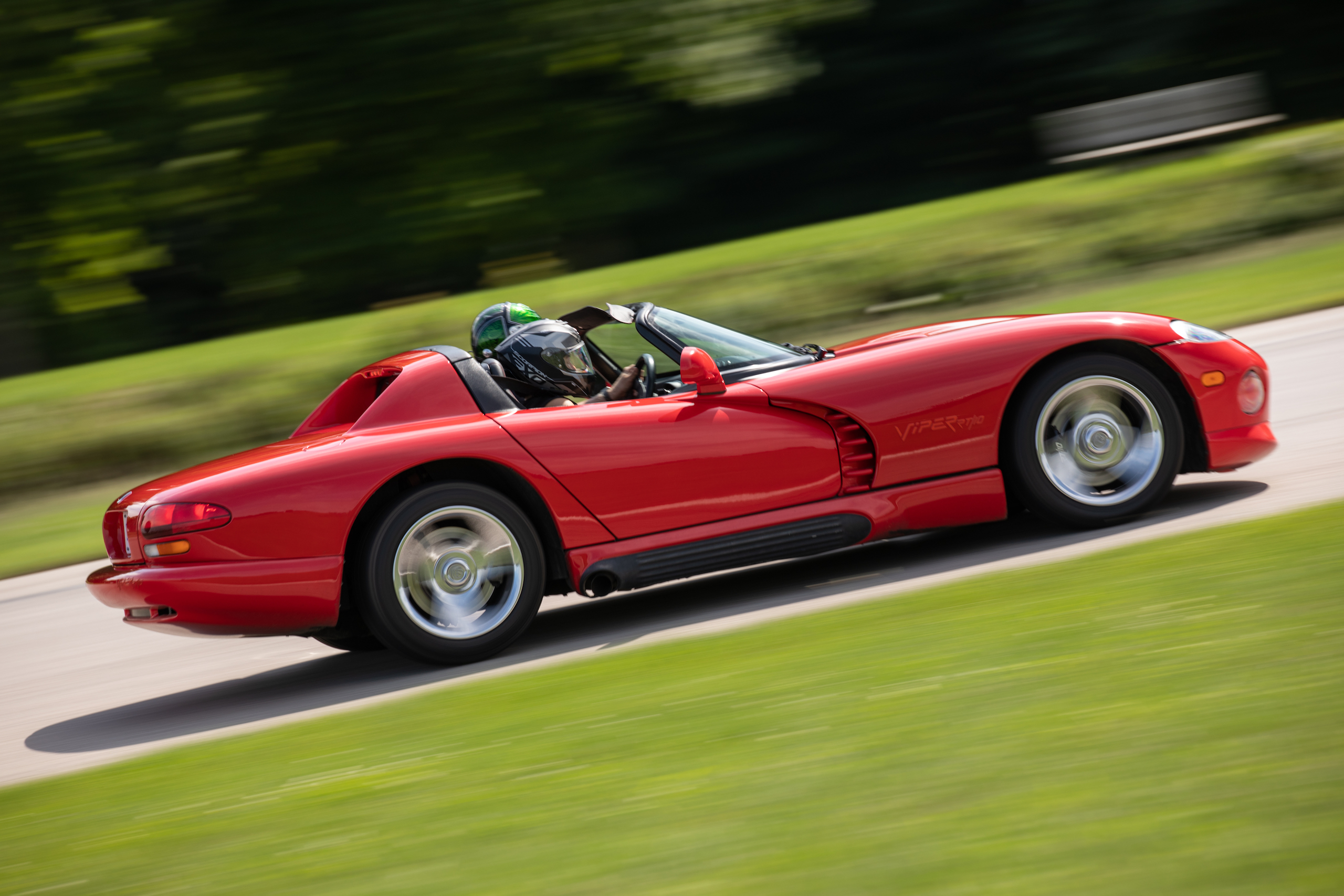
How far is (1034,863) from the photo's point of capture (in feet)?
8.05

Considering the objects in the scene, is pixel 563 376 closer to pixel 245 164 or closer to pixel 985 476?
pixel 985 476

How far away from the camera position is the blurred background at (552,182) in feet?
42.5

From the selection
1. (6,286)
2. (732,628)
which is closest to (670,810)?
(732,628)

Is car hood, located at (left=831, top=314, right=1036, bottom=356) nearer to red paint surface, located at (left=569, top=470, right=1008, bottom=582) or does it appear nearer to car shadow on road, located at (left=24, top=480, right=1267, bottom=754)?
red paint surface, located at (left=569, top=470, right=1008, bottom=582)

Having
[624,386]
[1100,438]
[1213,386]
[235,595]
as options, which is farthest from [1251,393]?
[235,595]

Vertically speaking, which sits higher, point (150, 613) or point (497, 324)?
point (497, 324)

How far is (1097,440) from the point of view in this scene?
5.14 meters

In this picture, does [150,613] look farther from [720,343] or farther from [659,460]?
[720,343]

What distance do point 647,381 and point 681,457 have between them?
1.61ft

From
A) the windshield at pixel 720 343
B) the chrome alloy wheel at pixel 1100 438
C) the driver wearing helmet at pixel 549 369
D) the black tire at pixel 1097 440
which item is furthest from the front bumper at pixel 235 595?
the chrome alloy wheel at pixel 1100 438

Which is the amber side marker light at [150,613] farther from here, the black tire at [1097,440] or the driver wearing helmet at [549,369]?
the black tire at [1097,440]

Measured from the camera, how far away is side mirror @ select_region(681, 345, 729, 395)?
4.93 m

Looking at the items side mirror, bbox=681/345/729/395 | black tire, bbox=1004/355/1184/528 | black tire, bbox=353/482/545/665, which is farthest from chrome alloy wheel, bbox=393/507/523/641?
black tire, bbox=1004/355/1184/528

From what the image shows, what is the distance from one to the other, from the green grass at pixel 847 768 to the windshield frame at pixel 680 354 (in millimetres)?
1132
